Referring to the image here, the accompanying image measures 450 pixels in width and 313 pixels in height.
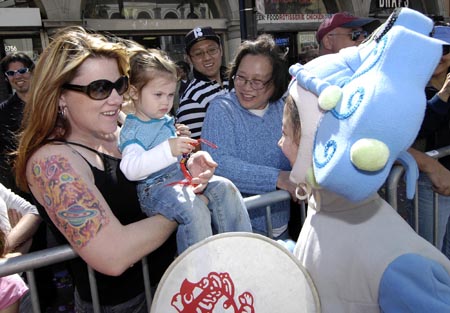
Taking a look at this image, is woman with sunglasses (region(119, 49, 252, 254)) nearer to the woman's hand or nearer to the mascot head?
the woman's hand

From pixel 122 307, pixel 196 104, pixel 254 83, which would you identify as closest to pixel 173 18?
pixel 196 104

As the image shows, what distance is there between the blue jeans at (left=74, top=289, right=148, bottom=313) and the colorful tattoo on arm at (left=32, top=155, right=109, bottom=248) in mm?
496

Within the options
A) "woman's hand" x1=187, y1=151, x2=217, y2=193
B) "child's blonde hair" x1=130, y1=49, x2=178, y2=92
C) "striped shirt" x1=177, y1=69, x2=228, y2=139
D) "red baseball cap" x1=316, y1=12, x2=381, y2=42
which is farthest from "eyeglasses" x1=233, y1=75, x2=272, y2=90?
"red baseball cap" x1=316, y1=12, x2=381, y2=42

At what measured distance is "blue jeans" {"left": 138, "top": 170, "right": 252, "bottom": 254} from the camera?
1.59m

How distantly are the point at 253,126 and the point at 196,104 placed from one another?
86 centimetres

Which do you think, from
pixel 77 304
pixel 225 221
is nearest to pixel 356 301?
pixel 225 221

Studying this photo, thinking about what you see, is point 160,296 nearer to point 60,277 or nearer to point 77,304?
point 77,304

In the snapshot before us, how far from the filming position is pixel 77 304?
1837mm

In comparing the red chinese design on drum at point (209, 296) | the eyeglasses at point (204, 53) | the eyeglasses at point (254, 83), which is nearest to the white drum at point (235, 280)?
the red chinese design on drum at point (209, 296)

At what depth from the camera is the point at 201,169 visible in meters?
1.76

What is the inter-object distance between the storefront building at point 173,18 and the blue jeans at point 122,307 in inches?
159

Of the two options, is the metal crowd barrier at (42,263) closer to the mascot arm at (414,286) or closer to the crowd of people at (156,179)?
the crowd of people at (156,179)

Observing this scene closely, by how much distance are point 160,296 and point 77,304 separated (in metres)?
0.72

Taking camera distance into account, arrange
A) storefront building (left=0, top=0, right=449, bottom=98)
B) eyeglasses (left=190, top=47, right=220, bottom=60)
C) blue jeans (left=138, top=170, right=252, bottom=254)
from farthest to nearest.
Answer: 1. storefront building (left=0, top=0, right=449, bottom=98)
2. eyeglasses (left=190, top=47, right=220, bottom=60)
3. blue jeans (left=138, top=170, right=252, bottom=254)
